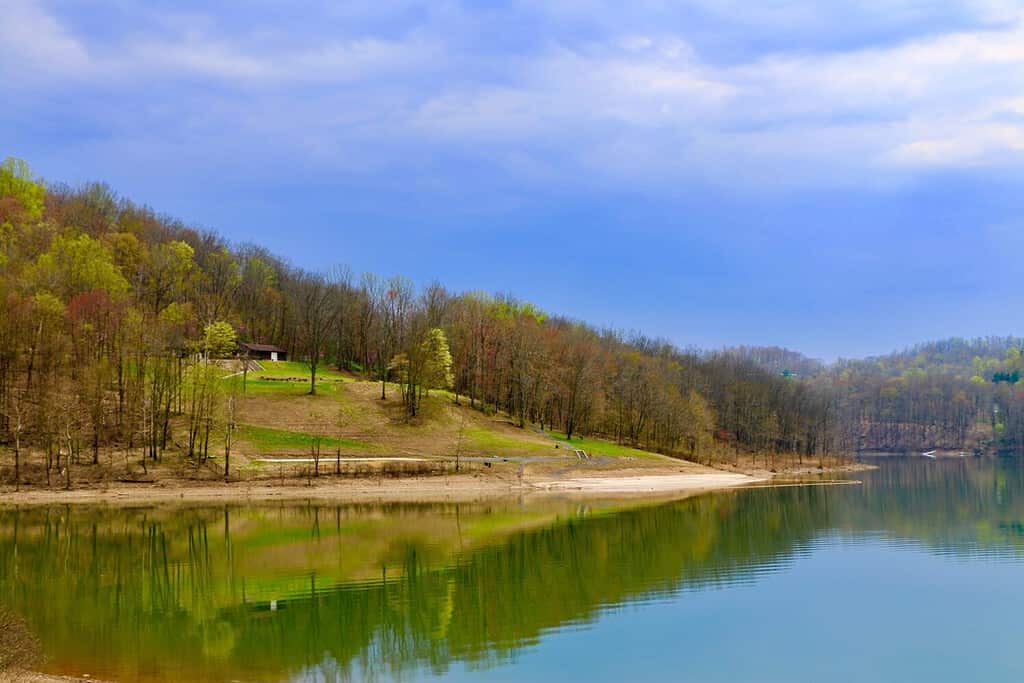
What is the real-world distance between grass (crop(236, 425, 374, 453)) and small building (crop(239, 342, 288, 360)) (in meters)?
34.4

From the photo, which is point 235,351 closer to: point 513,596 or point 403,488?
point 403,488

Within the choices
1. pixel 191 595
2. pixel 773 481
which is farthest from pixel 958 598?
pixel 773 481

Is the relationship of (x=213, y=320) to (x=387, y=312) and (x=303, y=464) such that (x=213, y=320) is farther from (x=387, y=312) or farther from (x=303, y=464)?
(x=303, y=464)

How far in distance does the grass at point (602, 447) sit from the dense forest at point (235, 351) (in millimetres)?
3645

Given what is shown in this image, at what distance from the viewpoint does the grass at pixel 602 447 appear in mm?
91500

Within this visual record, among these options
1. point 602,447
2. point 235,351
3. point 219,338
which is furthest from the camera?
point 235,351

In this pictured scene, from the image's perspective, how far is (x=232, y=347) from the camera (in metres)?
101

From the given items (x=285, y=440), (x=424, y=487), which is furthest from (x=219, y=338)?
(x=424, y=487)

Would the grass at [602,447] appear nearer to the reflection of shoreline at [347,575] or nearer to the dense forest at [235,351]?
the dense forest at [235,351]

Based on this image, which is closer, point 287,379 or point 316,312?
point 287,379

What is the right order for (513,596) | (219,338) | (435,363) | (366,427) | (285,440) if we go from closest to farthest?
(513,596) → (285,440) → (366,427) → (435,363) → (219,338)

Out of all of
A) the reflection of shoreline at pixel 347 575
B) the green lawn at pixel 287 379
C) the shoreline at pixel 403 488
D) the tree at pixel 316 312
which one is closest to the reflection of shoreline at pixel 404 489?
the shoreline at pixel 403 488

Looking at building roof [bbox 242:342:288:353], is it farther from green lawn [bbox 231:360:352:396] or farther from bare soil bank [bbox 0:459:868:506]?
bare soil bank [bbox 0:459:868:506]

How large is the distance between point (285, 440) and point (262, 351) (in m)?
42.4
